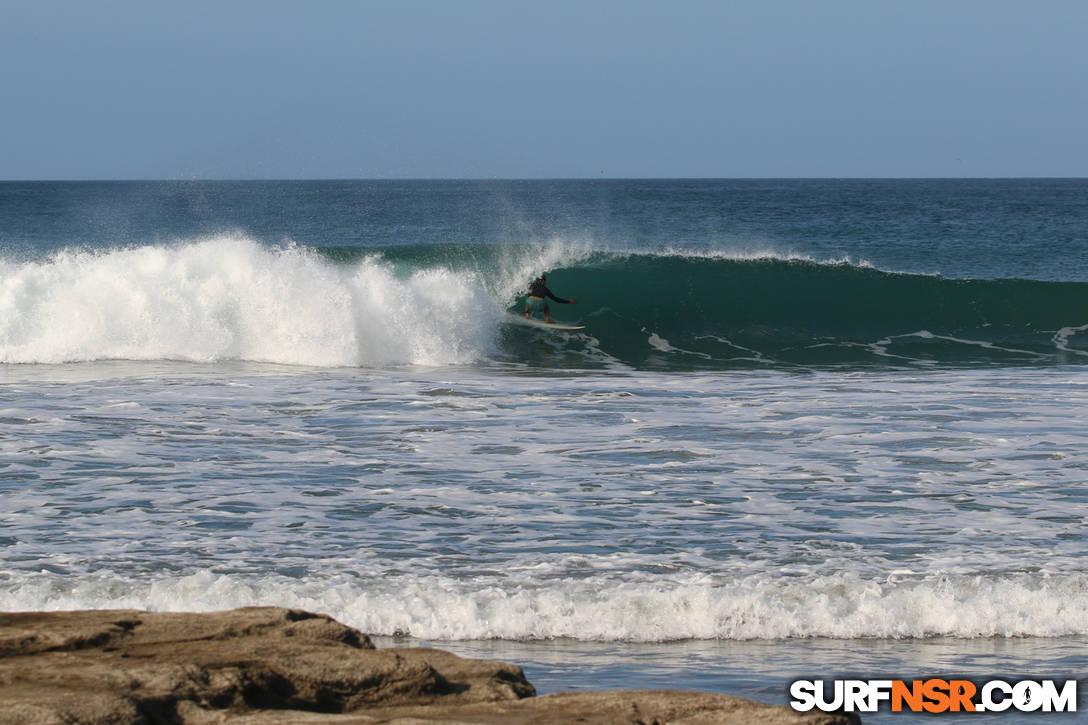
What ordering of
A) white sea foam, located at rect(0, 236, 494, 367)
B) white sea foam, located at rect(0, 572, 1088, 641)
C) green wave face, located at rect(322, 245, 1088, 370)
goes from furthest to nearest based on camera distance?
1. green wave face, located at rect(322, 245, 1088, 370)
2. white sea foam, located at rect(0, 236, 494, 367)
3. white sea foam, located at rect(0, 572, 1088, 641)

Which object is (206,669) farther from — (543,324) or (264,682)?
(543,324)

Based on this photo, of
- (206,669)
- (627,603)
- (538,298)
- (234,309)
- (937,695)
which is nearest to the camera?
(206,669)

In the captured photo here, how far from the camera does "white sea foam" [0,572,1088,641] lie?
5.66m

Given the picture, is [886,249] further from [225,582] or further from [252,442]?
[225,582]

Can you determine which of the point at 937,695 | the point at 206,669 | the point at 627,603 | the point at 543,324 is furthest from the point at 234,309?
the point at 206,669

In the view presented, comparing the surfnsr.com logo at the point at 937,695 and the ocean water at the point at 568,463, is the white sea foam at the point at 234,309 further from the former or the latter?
the surfnsr.com logo at the point at 937,695

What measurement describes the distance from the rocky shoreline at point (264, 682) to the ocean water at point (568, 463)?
127 centimetres

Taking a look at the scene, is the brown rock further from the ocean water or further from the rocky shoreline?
the ocean water

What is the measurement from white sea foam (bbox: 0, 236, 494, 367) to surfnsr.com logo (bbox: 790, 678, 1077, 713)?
11976 millimetres

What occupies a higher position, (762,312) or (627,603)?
(762,312)

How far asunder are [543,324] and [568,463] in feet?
33.9

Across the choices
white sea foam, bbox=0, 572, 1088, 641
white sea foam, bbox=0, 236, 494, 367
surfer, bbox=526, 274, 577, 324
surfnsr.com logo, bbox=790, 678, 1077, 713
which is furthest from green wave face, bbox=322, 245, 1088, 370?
surfnsr.com logo, bbox=790, 678, 1077, 713

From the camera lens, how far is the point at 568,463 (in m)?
9.09

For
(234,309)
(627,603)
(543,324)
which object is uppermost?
(234,309)
